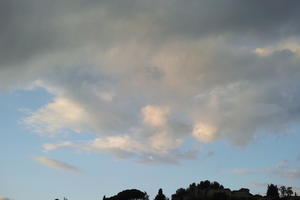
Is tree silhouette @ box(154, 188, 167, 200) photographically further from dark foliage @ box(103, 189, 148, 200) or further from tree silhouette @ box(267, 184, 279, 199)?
tree silhouette @ box(267, 184, 279, 199)

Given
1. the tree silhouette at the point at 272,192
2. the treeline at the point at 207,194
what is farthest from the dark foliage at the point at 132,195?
the tree silhouette at the point at 272,192

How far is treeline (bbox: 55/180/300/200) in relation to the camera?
148688mm

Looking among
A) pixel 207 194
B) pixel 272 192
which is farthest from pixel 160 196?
pixel 272 192

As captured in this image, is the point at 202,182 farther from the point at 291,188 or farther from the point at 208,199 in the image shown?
the point at 291,188

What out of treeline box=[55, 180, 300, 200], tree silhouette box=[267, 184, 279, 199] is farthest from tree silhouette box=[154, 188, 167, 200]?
tree silhouette box=[267, 184, 279, 199]

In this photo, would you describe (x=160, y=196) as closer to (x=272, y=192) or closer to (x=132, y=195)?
(x=132, y=195)

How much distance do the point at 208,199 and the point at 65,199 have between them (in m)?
68.9

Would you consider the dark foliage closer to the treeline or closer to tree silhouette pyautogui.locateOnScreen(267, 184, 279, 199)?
the treeline

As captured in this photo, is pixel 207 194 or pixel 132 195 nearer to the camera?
pixel 207 194

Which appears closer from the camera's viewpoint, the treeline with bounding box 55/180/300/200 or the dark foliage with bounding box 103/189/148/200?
the treeline with bounding box 55/180/300/200

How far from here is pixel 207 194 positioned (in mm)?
152125

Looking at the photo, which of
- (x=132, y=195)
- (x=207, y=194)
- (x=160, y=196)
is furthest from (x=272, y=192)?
(x=132, y=195)

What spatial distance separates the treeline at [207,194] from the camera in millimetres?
148688

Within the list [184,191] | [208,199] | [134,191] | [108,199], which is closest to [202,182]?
[184,191]
